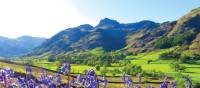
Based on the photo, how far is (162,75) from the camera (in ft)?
650

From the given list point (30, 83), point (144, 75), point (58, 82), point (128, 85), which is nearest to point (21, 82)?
point (30, 83)

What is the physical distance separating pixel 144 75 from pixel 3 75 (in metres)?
175

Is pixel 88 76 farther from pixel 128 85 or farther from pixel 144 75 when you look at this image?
pixel 144 75

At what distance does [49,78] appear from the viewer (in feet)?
95.9

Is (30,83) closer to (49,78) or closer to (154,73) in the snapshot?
(49,78)

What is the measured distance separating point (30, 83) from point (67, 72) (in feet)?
18.1

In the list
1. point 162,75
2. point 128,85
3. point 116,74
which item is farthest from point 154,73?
point 128,85

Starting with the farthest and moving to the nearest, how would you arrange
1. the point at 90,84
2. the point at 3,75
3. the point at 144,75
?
the point at 144,75 → the point at 90,84 → the point at 3,75

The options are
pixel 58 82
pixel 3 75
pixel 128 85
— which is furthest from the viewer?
pixel 128 85

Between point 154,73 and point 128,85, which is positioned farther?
point 154,73

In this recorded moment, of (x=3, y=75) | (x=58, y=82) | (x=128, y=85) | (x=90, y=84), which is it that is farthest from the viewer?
(x=128, y=85)

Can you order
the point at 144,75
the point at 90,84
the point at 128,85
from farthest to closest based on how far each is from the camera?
1. the point at 144,75
2. the point at 128,85
3. the point at 90,84

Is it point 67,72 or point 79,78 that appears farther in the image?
point 79,78

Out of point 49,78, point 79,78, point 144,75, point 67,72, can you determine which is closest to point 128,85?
point 79,78
